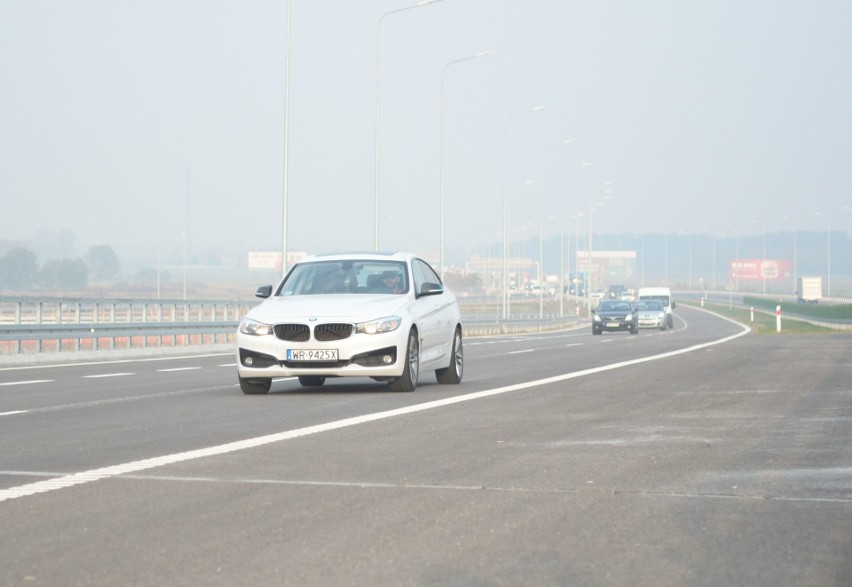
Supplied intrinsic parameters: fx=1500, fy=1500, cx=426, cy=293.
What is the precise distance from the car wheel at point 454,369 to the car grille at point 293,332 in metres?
2.79

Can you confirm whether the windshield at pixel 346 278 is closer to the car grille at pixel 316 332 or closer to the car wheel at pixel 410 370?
the car wheel at pixel 410 370

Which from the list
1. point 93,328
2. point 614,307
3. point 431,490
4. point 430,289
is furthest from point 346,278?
point 614,307

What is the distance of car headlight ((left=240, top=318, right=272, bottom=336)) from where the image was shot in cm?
1581

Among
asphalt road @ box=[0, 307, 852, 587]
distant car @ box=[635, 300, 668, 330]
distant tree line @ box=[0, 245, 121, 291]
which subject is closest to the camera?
asphalt road @ box=[0, 307, 852, 587]

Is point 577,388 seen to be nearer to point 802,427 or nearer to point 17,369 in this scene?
point 802,427

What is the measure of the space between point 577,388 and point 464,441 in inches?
245

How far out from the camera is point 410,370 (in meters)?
16.1

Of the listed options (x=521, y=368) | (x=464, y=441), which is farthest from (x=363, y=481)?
(x=521, y=368)

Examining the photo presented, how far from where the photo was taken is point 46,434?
11.2 meters

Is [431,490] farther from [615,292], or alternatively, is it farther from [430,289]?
[615,292]

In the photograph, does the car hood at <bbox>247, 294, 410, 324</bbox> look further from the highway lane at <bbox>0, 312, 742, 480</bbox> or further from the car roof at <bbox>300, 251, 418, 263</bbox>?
the car roof at <bbox>300, 251, 418, 263</bbox>

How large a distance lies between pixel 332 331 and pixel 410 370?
986 mm

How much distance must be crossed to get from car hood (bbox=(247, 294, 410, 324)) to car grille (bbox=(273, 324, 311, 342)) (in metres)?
0.07

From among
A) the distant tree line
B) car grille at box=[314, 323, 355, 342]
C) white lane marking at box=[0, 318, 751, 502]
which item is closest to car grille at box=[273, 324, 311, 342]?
car grille at box=[314, 323, 355, 342]
